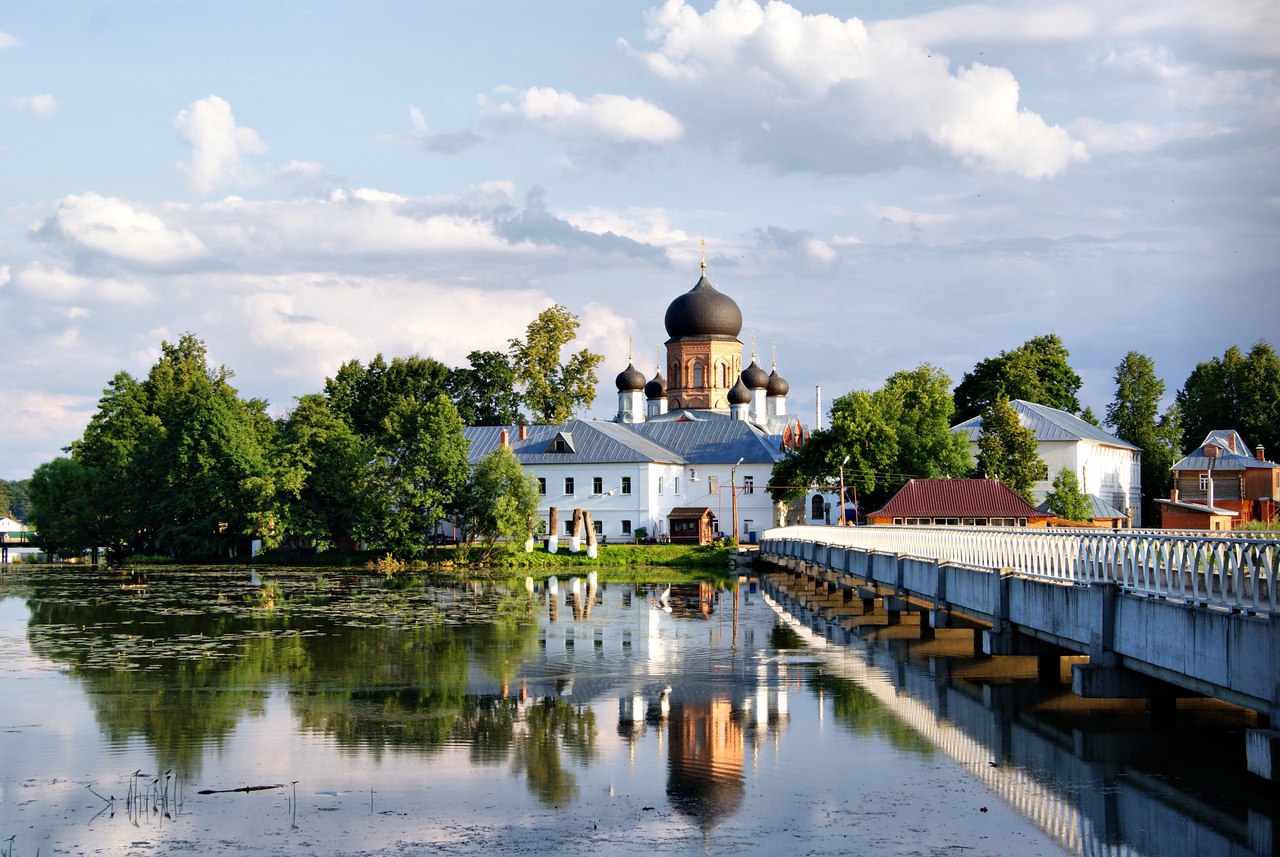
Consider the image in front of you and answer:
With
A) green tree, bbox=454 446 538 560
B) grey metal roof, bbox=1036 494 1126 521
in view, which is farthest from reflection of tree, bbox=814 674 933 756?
grey metal roof, bbox=1036 494 1126 521

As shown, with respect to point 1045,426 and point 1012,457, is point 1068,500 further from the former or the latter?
point 1045,426

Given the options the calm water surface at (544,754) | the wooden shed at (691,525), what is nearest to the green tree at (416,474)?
the wooden shed at (691,525)

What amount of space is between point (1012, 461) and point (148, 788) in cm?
5858

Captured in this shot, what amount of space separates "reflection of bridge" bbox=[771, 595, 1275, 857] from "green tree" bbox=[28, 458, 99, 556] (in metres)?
59.5

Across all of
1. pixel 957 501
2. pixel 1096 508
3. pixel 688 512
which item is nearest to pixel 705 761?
pixel 957 501

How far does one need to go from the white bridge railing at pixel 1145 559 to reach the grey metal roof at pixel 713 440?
48.4 metres

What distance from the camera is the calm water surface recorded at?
41.2 ft

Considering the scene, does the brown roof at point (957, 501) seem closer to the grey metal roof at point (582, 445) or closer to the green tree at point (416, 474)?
the grey metal roof at point (582, 445)

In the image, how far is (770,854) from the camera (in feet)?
38.9

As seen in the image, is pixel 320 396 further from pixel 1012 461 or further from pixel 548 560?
pixel 1012 461

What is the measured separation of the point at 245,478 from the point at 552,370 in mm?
26930

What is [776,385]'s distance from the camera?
310ft

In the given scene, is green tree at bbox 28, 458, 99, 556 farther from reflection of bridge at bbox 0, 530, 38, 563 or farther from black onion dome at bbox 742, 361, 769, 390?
black onion dome at bbox 742, 361, 769, 390

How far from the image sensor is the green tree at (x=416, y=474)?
63188mm
